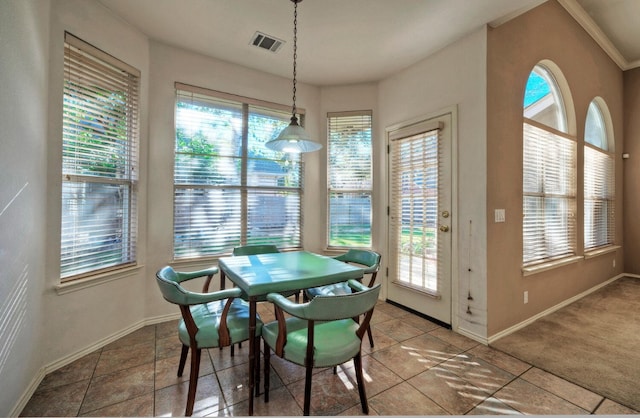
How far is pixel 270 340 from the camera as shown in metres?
1.61

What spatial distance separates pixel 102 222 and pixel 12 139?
1.05 meters

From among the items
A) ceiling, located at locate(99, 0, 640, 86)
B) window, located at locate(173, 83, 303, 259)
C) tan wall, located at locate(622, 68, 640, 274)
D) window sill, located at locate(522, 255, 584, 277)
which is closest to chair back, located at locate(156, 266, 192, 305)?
window, located at locate(173, 83, 303, 259)

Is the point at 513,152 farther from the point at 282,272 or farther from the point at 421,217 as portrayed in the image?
the point at 282,272

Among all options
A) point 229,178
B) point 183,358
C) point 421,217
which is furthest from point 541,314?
point 229,178

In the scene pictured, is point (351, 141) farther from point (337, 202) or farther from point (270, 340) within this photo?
point (270, 340)

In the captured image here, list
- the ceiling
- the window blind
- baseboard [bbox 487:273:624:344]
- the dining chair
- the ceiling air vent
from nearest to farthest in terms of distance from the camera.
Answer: the ceiling < the dining chair < baseboard [bbox 487:273:624:344] < the ceiling air vent < the window blind

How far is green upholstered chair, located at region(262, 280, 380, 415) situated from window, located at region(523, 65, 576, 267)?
7.53 ft

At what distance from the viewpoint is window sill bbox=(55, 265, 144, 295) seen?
2053 millimetres

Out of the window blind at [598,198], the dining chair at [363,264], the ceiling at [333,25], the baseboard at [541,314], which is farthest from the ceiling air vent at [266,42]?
the window blind at [598,198]

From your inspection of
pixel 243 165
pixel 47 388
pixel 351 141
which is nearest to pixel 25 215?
pixel 47 388

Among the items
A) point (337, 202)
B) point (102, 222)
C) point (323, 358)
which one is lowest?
point (323, 358)

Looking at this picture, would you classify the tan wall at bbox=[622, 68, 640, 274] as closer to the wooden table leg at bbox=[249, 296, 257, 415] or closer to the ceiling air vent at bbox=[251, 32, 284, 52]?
the ceiling air vent at bbox=[251, 32, 284, 52]

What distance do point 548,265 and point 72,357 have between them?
4.62 meters

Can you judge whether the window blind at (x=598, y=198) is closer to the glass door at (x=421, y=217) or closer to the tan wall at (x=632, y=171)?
the tan wall at (x=632, y=171)
